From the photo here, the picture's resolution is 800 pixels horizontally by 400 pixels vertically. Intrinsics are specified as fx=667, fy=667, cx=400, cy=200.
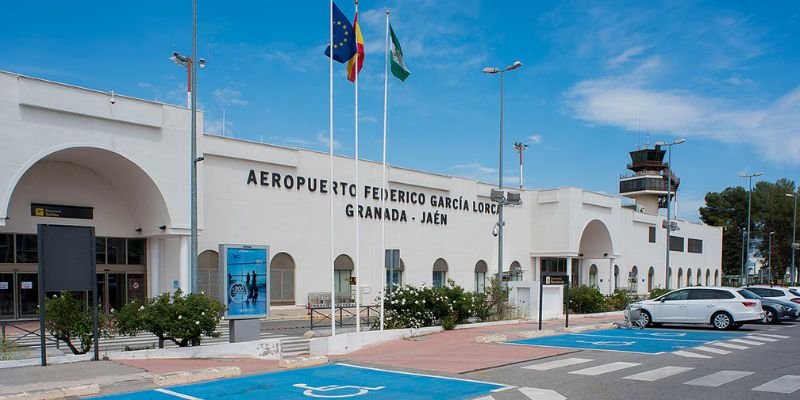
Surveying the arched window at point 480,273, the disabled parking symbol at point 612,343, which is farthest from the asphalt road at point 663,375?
the arched window at point 480,273

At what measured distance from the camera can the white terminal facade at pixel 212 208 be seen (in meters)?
24.8

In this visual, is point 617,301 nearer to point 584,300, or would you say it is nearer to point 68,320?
point 584,300

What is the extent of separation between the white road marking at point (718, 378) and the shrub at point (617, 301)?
20.9 m

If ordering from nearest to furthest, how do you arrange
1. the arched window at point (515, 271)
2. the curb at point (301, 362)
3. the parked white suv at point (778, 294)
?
the curb at point (301, 362), the parked white suv at point (778, 294), the arched window at point (515, 271)

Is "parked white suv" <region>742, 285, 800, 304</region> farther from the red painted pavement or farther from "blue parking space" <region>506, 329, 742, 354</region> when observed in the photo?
the red painted pavement

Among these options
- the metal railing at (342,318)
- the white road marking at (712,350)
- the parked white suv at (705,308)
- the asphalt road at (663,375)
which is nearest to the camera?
the asphalt road at (663,375)

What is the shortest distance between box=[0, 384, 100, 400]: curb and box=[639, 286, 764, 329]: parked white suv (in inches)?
782

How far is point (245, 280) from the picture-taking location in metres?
18.1

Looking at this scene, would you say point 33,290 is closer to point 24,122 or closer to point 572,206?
point 24,122

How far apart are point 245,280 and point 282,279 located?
14889 millimetres

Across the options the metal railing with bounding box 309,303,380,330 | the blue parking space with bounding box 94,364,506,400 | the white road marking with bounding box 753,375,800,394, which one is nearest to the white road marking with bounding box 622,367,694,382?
the white road marking with bounding box 753,375,800,394

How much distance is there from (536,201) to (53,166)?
33.7 meters

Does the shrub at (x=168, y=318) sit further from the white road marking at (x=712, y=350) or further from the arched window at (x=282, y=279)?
the arched window at (x=282, y=279)

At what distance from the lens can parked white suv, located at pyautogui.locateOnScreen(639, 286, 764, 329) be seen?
23250 mm
